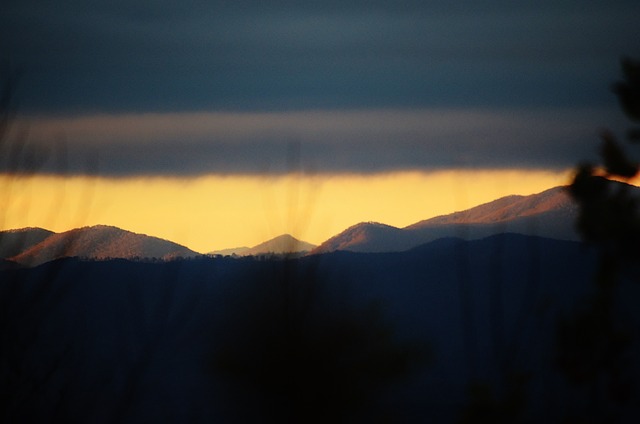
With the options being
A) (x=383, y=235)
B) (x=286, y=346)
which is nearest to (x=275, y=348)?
(x=286, y=346)

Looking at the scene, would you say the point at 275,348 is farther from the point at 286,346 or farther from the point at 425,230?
the point at 425,230

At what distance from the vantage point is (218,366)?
404 inches

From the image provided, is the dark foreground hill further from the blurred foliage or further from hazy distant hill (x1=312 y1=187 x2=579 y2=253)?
hazy distant hill (x1=312 y1=187 x2=579 y2=253)

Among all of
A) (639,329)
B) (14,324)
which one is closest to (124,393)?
(14,324)

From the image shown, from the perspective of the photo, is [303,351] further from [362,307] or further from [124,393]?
[124,393]

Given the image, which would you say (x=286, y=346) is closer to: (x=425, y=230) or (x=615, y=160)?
(x=615, y=160)

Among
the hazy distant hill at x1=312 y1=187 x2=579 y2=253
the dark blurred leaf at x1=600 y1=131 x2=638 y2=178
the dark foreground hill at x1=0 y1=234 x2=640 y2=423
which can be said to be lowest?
the dark foreground hill at x1=0 y1=234 x2=640 y2=423

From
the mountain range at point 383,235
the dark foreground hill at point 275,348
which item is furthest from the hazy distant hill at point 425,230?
the dark foreground hill at point 275,348

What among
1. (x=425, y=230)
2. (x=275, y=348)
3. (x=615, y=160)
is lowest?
(x=275, y=348)

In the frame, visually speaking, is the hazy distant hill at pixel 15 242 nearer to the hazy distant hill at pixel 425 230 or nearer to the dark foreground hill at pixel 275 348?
the dark foreground hill at pixel 275 348

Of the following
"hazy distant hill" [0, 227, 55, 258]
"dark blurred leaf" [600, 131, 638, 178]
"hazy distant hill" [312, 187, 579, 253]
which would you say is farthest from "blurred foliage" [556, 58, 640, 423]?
"hazy distant hill" [312, 187, 579, 253]

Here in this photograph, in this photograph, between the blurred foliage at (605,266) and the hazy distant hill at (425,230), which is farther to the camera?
the hazy distant hill at (425,230)

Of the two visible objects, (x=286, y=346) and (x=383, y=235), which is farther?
(x=383, y=235)

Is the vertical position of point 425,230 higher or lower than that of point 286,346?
higher
